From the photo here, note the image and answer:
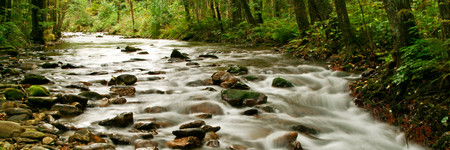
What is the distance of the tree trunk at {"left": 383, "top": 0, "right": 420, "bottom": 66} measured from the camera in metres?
5.10

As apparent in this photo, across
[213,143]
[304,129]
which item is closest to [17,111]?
[213,143]

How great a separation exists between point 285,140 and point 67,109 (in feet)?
11.8

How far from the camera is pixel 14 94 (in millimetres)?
5152

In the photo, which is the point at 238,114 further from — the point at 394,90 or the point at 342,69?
the point at 342,69

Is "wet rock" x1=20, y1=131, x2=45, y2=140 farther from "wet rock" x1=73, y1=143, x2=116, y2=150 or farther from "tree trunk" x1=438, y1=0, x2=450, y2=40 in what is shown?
"tree trunk" x1=438, y1=0, x2=450, y2=40

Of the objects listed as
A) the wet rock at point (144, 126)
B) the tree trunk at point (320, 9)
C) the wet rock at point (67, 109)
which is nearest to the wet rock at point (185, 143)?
the wet rock at point (144, 126)

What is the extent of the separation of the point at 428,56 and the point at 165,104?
14.9ft

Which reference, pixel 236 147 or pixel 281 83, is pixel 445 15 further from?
pixel 281 83

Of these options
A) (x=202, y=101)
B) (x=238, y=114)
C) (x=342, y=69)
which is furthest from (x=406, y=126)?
(x=342, y=69)

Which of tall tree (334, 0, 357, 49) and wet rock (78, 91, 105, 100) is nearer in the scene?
wet rock (78, 91, 105, 100)

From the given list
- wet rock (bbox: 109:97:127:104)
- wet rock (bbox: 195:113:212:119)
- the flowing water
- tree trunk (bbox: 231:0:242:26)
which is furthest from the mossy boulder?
tree trunk (bbox: 231:0:242:26)

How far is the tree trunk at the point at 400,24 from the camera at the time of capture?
16.7 feet

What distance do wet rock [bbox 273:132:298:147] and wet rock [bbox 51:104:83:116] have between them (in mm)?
3302

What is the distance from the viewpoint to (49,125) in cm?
413
